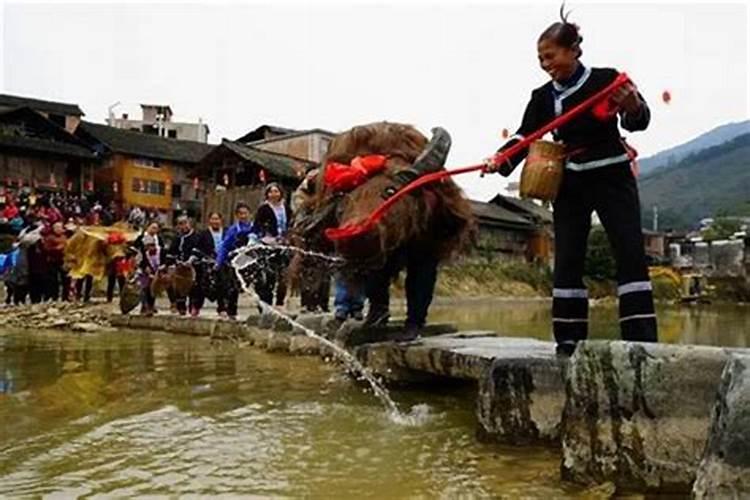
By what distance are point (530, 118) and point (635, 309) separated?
3.84 ft

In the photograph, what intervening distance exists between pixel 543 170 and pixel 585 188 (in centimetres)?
25

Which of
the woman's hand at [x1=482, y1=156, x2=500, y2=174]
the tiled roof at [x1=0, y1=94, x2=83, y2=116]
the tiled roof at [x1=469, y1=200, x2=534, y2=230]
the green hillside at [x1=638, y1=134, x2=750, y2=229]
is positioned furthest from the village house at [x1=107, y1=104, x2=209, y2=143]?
the woman's hand at [x1=482, y1=156, x2=500, y2=174]

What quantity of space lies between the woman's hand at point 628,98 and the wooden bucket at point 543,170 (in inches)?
14.0

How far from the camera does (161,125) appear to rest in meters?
70.7

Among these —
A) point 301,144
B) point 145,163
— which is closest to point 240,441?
point 301,144

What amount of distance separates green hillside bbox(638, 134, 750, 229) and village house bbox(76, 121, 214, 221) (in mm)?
72310

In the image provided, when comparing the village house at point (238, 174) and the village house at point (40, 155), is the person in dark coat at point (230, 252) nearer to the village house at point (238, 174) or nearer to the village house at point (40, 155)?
the village house at point (238, 174)

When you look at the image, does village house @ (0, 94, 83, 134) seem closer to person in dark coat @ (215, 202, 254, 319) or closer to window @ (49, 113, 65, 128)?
window @ (49, 113, 65, 128)

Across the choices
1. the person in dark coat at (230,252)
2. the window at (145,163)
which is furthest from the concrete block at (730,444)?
the window at (145,163)

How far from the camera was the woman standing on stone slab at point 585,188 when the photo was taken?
11.9ft

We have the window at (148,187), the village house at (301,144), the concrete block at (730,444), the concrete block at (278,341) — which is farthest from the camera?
the window at (148,187)

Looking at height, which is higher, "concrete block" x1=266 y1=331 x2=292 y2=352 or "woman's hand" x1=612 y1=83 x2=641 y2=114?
"woman's hand" x1=612 y1=83 x2=641 y2=114

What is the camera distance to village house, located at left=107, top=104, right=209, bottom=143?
230 ft

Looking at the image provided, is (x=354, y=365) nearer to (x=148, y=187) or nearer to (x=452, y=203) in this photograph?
(x=452, y=203)
